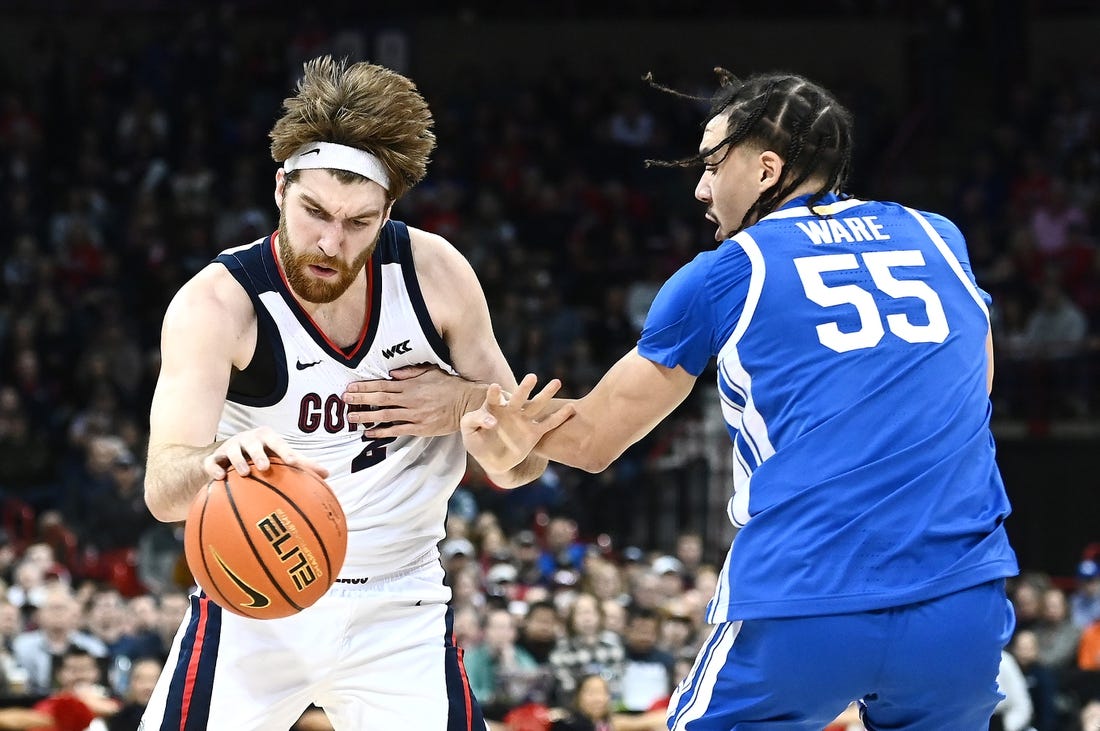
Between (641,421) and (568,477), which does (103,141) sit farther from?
(641,421)

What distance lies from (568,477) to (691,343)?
11.1m

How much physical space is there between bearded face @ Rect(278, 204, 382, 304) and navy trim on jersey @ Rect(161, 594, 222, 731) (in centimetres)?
92

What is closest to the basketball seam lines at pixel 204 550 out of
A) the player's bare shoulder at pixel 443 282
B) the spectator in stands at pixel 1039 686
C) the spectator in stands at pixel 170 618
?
the player's bare shoulder at pixel 443 282

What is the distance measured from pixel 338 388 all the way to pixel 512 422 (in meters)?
0.60

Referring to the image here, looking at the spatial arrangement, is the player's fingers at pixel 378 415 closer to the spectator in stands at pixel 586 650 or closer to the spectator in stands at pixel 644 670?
the spectator in stands at pixel 586 650

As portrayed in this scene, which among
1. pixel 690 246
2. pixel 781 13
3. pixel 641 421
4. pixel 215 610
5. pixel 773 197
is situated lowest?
Result: pixel 215 610

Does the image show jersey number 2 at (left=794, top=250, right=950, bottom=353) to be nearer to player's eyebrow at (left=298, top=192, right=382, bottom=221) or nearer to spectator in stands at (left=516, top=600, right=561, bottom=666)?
player's eyebrow at (left=298, top=192, right=382, bottom=221)

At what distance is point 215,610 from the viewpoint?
4426 mm

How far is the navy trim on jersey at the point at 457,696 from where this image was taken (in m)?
4.52

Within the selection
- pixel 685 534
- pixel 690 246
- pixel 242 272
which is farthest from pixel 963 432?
pixel 690 246

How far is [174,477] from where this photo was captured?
4.05m

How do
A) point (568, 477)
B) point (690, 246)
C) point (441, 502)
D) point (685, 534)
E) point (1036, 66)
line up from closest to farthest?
point (441, 502) → point (685, 534) → point (568, 477) → point (690, 246) → point (1036, 66)

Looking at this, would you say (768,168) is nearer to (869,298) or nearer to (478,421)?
(869,298)

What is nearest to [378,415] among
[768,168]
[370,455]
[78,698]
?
[370,455]
